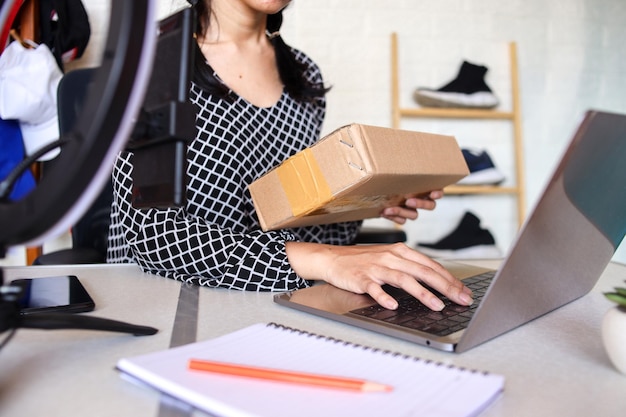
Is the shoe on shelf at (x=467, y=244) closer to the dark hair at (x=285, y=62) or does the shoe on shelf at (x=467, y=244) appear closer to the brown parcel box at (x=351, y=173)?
the dark hair at (x=285, y=62)

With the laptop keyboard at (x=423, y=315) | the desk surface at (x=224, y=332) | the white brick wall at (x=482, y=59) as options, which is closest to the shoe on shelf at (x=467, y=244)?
the white brick wall at (x=482, y=59)

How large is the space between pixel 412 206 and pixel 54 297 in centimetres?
63

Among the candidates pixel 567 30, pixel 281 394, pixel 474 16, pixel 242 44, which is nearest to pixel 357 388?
pixel 281 394

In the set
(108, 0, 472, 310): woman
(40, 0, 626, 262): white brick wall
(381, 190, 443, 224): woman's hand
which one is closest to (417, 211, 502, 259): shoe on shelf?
(40, 0, 626, 262): white brick wall

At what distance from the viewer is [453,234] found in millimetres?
2373

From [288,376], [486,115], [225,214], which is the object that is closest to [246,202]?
[225,214]

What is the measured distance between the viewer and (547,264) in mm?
497

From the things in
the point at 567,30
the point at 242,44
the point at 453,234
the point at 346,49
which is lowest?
the point at 453,234

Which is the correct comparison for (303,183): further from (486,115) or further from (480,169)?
(486,115)

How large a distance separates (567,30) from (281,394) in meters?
2.85

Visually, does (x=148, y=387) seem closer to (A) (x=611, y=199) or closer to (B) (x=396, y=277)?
(B) (x=396, y=277)

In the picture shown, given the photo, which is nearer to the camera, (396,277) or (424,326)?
(424,326)

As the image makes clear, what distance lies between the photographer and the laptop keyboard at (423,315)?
1.72 ft

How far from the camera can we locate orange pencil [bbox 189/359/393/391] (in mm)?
354
